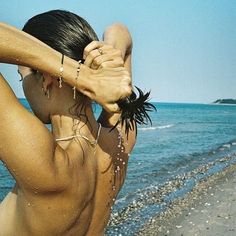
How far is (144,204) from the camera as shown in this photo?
9703 millimetres

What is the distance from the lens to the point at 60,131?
171cm

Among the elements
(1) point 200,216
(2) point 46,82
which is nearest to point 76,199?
(2) point 46,82

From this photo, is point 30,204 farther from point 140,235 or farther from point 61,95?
point 140,235

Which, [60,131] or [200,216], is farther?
[200,216]

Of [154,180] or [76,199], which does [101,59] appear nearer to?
[76,199]

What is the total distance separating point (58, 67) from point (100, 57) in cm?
15

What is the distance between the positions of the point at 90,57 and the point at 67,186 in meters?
0.46

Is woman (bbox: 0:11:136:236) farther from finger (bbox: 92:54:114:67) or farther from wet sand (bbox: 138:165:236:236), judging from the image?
wet sand (bbox: 138:165:236:236)

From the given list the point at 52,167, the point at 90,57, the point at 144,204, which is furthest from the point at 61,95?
the point at 144,204

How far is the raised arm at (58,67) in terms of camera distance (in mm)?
1425

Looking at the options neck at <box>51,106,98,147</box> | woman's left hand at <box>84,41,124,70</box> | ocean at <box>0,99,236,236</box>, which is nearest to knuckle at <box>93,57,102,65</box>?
woman's left hand at <box>84,41,124,70</box>

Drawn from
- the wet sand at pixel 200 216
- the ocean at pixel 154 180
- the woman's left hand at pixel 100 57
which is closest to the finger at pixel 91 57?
the woman's left hand at pixel 100 57

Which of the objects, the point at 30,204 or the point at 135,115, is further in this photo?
the point at 135,115

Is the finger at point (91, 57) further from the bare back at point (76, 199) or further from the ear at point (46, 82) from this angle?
the bare back at point (76, 199)
